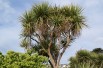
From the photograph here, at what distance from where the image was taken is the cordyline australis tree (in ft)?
74.9

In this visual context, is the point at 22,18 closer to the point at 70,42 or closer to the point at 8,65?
the point at 70,42

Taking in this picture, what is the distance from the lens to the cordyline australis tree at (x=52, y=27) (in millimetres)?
22828

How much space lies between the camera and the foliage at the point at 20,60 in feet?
56.1

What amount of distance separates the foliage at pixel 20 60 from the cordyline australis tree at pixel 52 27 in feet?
16.0

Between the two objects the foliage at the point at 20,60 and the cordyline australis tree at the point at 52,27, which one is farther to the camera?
the cordyline australis tree at the point at 52,27

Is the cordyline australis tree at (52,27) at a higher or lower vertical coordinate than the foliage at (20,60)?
higher

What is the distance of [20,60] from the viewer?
17438 millimetres

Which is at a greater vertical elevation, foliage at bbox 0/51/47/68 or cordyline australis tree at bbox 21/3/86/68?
cordyline australis tree at bbox 21/3/86/68

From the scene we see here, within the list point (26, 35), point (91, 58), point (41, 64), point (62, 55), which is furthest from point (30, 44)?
point (91, 58)

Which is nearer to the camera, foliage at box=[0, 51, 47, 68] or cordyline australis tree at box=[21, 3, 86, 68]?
foliage at box=[0, 51, 47, 68]

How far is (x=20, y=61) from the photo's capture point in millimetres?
17422

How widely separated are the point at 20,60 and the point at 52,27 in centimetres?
603

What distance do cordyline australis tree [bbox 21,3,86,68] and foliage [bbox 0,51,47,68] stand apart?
488 centimetres

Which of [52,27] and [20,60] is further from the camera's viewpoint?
[52,27]
